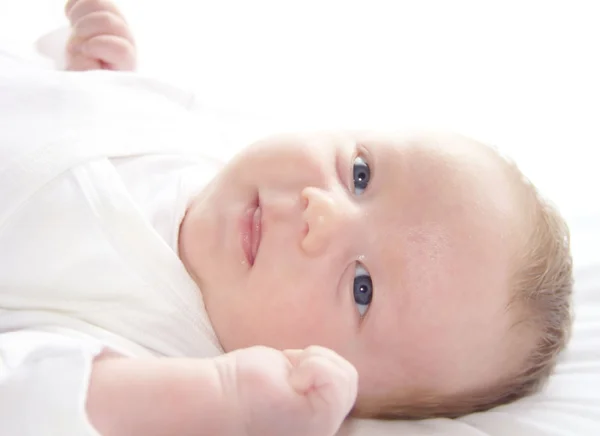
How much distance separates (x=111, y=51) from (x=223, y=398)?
803mm

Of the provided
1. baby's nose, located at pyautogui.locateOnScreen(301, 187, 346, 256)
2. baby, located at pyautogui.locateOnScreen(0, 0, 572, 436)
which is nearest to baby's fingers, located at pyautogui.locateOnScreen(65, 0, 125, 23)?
baby, located at pyautogui.locateOnScreen(0, 0, 572, 436)

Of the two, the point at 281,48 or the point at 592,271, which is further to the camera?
the point at 281,48

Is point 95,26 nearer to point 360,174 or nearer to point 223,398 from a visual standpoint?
point 360,174

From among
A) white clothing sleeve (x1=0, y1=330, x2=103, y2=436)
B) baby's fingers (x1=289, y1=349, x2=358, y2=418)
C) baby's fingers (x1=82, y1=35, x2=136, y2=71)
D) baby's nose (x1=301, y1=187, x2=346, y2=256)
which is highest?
baby's fingers (x1=82, y1=35, x2=136, y2=71)

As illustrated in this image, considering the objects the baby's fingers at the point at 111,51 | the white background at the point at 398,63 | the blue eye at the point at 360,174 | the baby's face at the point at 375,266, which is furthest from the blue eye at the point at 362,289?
the baby's fingers at the point at 111,51

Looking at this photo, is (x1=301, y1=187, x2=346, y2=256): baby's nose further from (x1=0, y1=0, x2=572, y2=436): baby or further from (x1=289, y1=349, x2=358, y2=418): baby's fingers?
(x1=289, y1=349, x2=358, y2=418): baby's fingers

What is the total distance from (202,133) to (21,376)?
23.8 inches

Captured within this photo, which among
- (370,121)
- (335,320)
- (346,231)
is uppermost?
(370,121)

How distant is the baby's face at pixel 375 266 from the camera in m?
0.97

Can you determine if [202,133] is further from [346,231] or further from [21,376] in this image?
[21,376]

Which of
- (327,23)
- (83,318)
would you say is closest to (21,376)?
(83,318)

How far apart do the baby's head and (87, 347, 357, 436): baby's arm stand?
184 mm

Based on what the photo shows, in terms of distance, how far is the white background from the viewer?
151 centimetres

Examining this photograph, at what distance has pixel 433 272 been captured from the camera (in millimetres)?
962
